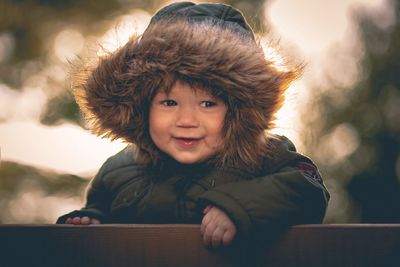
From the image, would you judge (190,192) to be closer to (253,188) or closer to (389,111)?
(253,188)

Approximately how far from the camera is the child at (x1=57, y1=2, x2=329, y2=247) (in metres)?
1.41

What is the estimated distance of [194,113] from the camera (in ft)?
4.63

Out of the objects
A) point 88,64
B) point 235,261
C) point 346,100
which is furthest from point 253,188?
point 346,100

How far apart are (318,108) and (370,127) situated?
0.43 meters

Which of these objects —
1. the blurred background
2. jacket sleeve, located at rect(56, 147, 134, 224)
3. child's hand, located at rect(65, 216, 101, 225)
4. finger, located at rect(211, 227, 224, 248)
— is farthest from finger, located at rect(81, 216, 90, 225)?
the blurred background

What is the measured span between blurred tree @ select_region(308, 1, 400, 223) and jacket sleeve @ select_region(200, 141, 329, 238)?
119 inches

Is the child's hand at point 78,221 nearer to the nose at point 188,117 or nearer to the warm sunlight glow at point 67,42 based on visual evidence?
the nose at point 188,117

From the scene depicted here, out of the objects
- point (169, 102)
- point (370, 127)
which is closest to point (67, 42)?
point (370, 127)

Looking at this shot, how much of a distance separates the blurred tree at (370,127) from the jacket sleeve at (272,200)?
119 inches

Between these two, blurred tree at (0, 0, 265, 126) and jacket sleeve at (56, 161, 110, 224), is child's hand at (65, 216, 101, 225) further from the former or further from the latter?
blurred tree at (0, 0, 265, 126)

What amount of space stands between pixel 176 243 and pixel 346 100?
375cm

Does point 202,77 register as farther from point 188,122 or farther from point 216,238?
point 216,238

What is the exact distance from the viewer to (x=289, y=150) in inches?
57.9

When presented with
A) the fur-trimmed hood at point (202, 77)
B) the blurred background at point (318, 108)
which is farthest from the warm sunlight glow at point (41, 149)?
the fur-trimmed hood at point (202, 77)
